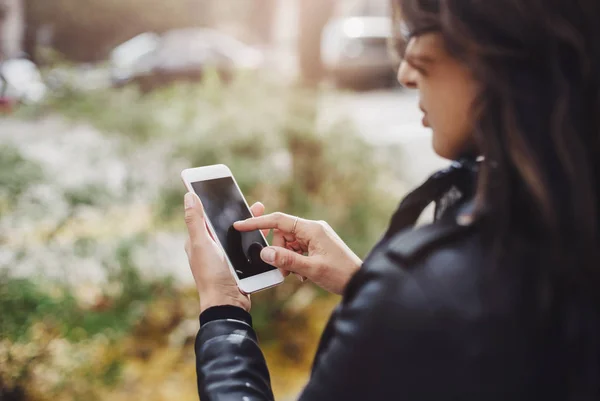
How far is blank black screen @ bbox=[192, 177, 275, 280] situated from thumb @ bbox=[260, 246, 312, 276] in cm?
6

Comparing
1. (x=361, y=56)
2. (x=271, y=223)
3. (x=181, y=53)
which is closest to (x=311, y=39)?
(x=271, y=223)

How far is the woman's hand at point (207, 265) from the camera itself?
4.23 feet

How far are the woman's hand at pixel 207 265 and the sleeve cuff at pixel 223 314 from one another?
5 centimetres

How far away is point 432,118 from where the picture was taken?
100 centimetres

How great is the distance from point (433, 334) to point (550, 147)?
0.29 m

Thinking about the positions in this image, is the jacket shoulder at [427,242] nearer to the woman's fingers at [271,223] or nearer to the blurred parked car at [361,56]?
the woman's fingers at [271,223]

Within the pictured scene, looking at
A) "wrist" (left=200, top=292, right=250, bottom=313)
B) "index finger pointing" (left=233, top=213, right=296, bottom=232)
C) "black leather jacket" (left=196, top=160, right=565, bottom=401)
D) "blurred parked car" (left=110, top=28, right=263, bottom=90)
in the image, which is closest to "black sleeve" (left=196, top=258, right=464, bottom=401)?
"black leather jacket" (left=196, top=160, right=565, bottom=401)

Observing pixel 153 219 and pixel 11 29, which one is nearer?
pixel 153 219

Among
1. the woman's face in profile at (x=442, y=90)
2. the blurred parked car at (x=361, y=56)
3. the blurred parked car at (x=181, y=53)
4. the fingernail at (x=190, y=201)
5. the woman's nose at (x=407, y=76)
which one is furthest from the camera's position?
the blurred parked car at (x=361, y=56)

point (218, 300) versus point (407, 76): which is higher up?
point (407, 76)

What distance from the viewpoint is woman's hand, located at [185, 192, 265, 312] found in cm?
129

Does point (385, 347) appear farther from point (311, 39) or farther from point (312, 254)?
point (311, 39)

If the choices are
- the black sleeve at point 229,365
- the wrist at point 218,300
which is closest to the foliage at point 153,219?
the wrist at point 218,300

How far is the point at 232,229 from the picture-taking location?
58.3 inches
